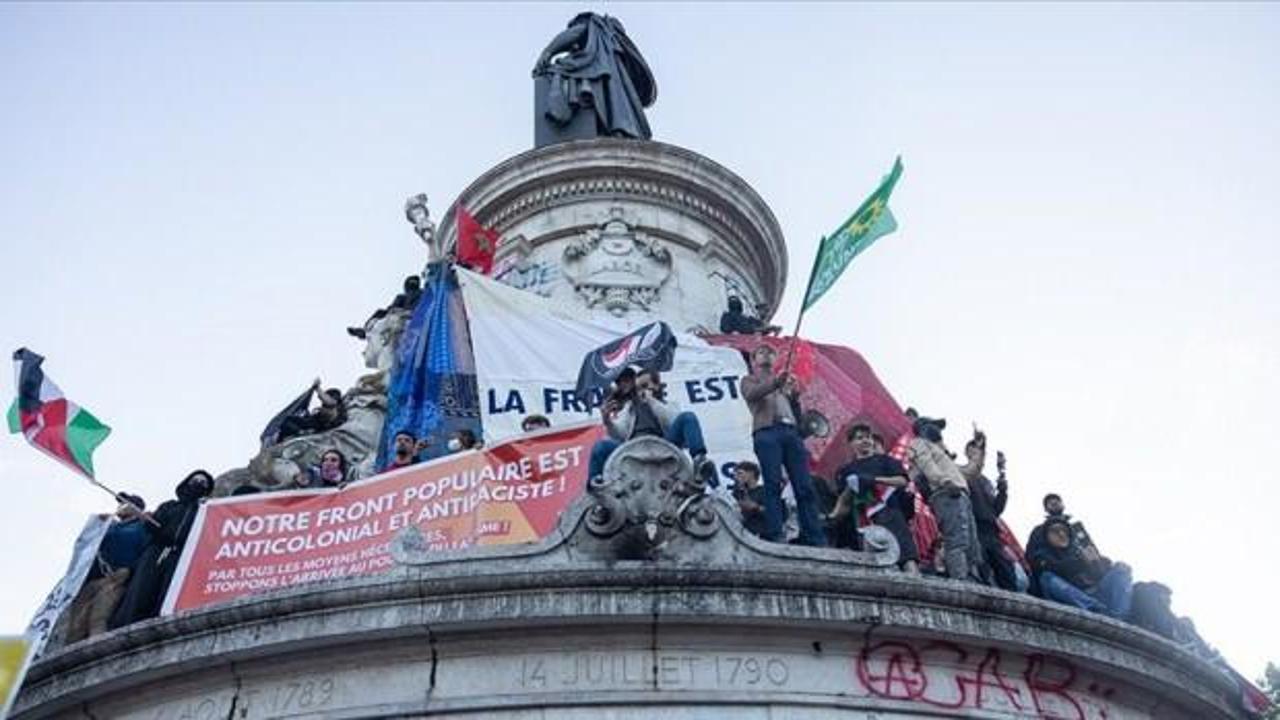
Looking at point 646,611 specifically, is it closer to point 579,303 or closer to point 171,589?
point 171,589

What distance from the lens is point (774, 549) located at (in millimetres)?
9023

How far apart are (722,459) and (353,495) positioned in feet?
13.0

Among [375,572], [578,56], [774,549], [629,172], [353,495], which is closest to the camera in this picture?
[774,549]

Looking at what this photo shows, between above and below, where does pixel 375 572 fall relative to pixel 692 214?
below

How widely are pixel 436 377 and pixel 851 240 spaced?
487 cm

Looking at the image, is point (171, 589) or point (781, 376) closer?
point (171, 589)

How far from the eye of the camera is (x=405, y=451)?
11820mm

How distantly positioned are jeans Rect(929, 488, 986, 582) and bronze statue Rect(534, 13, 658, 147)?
1115 cm

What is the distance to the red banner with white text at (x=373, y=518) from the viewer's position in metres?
9.91

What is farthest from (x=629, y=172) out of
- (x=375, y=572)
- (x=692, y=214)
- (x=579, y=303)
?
(x=375, y=572)

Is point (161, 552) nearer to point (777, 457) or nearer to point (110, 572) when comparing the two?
point (110, 572)

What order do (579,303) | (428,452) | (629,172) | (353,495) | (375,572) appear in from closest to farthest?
(375,572) → (353,495) → (428,452) → (579,303) → (629,172)

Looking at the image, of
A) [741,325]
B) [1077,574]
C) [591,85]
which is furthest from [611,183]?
[1077,574]

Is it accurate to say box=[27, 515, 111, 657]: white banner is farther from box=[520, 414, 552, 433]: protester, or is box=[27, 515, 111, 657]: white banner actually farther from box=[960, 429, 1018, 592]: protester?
box=[960, 429, 1018, 592]: protester
